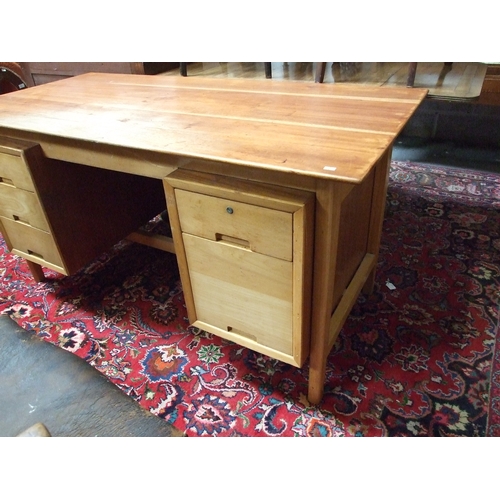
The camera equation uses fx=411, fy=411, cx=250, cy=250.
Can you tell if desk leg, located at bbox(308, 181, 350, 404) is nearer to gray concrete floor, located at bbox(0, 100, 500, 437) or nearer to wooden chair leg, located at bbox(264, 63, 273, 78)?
gray concrete floor, located at bbox(0, 100, 500, 437)

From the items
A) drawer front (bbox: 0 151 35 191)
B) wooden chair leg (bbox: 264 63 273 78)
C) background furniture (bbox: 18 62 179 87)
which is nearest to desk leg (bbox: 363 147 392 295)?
drawer front (bbox: 0 151 35 191)

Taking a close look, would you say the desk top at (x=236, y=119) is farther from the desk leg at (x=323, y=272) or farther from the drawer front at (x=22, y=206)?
the drawer front at (x=22, y=206)

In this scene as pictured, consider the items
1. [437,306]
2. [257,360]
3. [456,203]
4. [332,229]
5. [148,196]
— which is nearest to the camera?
[332,229]

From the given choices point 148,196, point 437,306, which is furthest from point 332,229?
point 148,196

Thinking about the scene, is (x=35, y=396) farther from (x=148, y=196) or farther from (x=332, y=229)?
(x=148, y=196)

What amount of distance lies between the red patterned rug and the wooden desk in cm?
15

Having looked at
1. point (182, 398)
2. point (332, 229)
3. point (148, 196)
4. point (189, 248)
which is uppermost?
point (332, 229)

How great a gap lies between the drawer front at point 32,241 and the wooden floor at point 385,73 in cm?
170

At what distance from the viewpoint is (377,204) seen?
1.35 m

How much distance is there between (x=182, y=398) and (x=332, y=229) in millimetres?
706

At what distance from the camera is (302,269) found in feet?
2.97

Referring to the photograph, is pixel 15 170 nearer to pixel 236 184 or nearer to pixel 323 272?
pixel 236 184

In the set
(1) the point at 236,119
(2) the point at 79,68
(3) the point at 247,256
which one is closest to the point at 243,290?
(3) the point at 247,256

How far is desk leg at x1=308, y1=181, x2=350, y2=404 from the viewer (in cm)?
85
